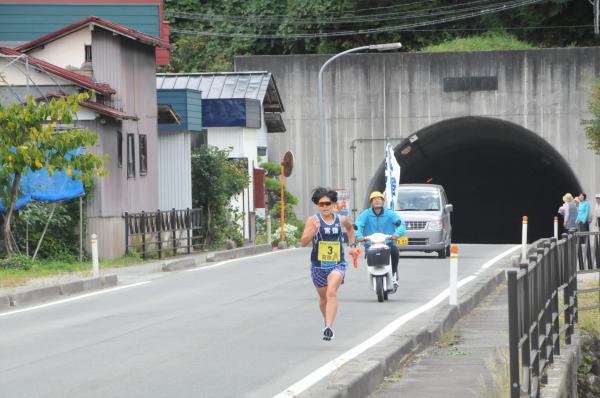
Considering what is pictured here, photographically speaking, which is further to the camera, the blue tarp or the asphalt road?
the blue tarp

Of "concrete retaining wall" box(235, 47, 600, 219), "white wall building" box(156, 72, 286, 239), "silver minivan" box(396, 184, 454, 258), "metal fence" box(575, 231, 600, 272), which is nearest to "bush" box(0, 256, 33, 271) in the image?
"silver minivan" box(396, 184, 454, 258)

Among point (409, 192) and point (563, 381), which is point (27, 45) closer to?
point (409, 192)

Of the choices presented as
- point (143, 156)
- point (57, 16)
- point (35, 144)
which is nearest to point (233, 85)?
point (57, 16)

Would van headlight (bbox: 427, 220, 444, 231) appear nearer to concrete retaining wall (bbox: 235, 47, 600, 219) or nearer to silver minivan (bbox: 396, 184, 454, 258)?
silver minivan (bbox: 396, 184, 454, 258)

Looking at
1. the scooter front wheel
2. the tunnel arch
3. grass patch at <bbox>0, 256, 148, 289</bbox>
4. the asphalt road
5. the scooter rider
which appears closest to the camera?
the asphalt road

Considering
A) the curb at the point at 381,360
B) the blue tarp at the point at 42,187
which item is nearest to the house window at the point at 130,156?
the blue tarp at the point at 42,187

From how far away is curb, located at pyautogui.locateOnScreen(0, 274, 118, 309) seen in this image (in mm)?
19431

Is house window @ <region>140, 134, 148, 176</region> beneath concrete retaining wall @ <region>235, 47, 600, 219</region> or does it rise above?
beneath

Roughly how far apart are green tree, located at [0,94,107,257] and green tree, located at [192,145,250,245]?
10608mm

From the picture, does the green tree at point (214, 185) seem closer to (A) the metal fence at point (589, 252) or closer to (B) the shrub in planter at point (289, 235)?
(B) the shrub in planter at point (289, 235)

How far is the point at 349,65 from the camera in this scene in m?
49.4

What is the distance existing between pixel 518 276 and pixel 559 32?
155 feet

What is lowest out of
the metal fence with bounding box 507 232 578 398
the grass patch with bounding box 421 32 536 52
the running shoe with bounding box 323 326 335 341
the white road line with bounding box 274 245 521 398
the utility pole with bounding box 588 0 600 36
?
the white road line with bounding box 274 245 521 398

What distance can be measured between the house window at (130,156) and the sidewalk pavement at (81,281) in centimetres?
315
